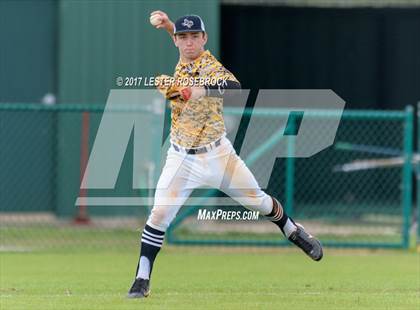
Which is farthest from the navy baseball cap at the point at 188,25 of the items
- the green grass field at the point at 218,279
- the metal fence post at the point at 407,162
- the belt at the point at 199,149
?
the metal fence post at the point at 407,162

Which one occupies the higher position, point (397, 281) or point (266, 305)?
point (266, 305)

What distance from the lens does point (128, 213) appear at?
51.5 feet

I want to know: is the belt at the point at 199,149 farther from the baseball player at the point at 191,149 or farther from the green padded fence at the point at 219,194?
the green padded fence at the point at 219,194

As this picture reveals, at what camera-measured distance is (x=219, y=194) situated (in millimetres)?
14703

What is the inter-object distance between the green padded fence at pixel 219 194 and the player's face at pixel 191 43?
14.4 feet

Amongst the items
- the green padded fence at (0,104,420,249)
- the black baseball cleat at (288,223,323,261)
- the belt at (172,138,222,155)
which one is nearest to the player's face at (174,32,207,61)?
the belt at (172,138,222,155)

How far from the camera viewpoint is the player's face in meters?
8.31

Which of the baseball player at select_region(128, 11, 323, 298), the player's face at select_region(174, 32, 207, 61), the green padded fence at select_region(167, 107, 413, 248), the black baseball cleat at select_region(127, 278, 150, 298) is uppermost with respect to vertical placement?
the player's face at select_region(174, 32, 207, 61)

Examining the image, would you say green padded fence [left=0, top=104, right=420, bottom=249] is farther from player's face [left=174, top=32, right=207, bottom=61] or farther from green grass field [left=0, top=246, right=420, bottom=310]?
player's face [left=174, top=32, right=207, bottom=61]

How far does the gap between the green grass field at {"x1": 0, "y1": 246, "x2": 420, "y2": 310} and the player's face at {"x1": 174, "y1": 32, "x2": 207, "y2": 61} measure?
207cm

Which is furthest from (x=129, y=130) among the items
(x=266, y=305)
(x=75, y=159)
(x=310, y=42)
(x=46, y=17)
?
(x=266, y=305)

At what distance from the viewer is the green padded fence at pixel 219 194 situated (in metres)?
13.3

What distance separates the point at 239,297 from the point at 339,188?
9.20m

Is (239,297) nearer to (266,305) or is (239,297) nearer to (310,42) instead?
(266,305)
